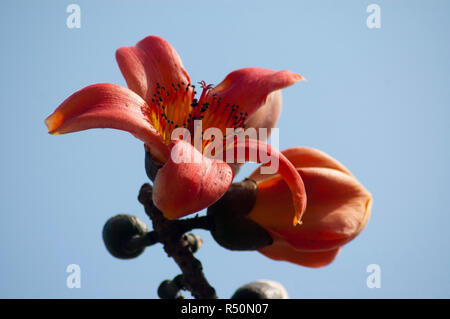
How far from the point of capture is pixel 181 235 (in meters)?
1.16

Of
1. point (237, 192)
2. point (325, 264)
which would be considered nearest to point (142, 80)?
point (237, 192)

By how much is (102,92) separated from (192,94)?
0.35 metres

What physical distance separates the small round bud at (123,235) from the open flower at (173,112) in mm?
224

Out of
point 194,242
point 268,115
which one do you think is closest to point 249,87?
point 268,115

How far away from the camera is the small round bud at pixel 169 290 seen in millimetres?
1216

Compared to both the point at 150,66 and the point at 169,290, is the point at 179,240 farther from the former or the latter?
the point at 150,66

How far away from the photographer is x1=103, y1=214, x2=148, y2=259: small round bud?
1.21 m

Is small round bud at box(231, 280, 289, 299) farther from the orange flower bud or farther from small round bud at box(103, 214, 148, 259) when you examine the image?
small round bud at box(103, 214, 148, 259)

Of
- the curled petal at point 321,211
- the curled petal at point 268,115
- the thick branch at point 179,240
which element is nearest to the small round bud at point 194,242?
the thick branch at point 179,240

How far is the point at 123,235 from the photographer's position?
1.21m

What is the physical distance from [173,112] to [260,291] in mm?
520

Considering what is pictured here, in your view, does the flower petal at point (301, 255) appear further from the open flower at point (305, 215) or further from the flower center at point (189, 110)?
the flower center at point (189, 110)
